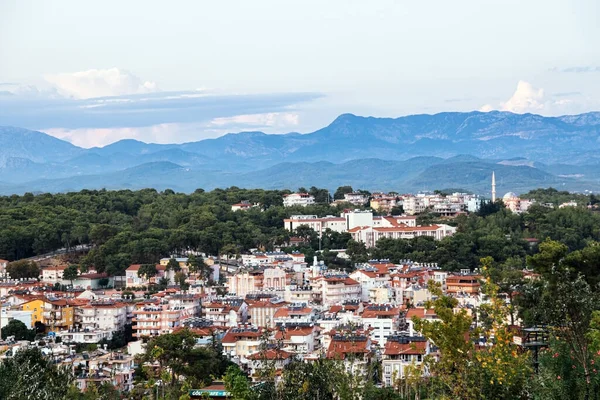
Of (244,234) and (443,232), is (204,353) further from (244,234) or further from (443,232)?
(443,232)

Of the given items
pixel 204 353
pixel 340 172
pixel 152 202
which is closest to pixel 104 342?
pixel 204 353

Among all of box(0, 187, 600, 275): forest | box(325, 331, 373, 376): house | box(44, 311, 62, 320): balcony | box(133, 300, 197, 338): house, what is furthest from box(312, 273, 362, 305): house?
box(325, 331, 373, 376): house

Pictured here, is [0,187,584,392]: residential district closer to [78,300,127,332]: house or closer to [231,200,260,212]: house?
[78,300,127,332]: house

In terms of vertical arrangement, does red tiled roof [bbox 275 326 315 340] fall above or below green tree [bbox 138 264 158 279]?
above

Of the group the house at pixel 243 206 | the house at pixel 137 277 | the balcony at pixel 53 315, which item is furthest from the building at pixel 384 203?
the balcony at pixel 53 315

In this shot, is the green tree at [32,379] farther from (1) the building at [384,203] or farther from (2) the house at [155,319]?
(1) the building at [384,203]

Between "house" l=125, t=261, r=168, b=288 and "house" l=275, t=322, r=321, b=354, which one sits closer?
"house" l=275, t=322, r=321, b=354

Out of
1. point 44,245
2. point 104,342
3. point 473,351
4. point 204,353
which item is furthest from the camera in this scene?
point 44,245
